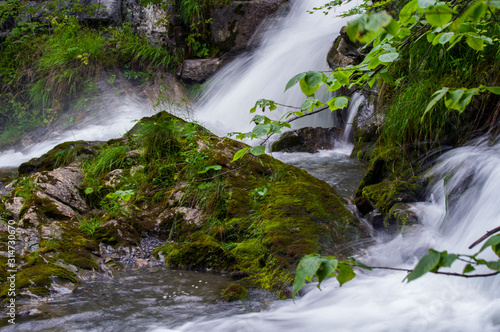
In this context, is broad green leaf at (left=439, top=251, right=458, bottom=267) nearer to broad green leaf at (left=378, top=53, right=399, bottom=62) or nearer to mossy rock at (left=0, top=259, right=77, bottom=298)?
broad green leaf at (left=378, top=53, right=399, bottom=62)

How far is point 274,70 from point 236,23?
1796 millimetres

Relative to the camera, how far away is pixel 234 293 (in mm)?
2443

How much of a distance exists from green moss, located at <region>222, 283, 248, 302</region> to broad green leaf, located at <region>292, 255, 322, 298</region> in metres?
1.42

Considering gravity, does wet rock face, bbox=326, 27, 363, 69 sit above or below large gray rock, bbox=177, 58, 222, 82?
below

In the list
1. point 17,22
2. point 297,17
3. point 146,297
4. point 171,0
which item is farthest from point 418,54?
point 17,22

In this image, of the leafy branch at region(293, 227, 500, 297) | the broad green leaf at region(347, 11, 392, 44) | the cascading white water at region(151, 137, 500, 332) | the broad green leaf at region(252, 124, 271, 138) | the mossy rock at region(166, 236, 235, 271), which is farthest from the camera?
the mossy rock at region(166, 236, 235, 271)

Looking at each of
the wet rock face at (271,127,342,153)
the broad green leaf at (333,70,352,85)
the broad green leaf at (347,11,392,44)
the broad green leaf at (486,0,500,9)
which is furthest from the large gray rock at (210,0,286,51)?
the broad green leaf at (347,11,392,44)

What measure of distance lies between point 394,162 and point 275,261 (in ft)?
6.38

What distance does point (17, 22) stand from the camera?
10.5 meters

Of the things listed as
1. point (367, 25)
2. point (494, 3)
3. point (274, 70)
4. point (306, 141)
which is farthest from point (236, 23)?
point (367, 25)

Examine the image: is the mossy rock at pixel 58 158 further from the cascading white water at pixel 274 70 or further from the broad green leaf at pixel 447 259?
the broad green leaf at pixel 447 259

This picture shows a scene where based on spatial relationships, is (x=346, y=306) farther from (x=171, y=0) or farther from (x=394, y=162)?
(x=171, y=0)

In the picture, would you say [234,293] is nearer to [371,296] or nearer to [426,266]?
[371,296]

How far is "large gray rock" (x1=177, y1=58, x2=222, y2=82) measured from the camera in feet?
30.0
